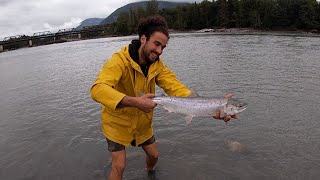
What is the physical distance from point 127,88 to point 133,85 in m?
0.16

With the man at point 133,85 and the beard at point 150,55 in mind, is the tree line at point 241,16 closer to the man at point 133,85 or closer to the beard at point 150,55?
the man at point 133,85

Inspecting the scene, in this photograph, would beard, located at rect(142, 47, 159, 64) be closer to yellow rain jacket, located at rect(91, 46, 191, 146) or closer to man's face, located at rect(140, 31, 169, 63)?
man's face, located at rect(140, 31, 169, 63)

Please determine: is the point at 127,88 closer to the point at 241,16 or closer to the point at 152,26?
the point at 152,26

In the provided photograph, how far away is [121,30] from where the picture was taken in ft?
563

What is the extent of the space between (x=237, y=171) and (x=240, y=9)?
146912 mm

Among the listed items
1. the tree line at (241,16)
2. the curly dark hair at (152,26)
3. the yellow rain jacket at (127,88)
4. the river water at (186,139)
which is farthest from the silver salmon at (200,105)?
the tree line at (241,16)

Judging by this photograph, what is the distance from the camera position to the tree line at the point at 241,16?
402 feet

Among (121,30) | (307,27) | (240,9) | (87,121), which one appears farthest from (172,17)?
(87,121)

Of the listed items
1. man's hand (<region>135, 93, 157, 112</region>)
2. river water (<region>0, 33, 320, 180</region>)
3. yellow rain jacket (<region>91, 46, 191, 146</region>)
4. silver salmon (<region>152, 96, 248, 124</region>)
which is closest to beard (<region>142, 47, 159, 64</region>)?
yellow rain jacket (<region>91, 46, 191, 146</region>)

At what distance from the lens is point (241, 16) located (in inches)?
5753

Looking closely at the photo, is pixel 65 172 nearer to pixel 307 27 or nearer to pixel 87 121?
pixel 87 121

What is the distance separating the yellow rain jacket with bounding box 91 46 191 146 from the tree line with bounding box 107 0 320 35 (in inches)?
4618

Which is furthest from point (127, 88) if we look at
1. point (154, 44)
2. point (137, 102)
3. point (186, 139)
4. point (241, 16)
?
point (241, 16)

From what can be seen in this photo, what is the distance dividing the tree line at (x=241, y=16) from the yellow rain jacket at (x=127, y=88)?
117299 millimetres
